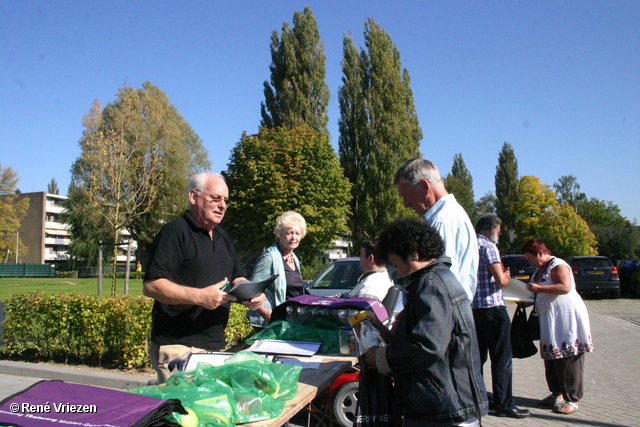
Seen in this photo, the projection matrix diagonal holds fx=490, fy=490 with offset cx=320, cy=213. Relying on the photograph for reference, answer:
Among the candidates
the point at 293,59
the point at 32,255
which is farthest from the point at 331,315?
the point at 32,255

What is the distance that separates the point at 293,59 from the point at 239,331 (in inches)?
1183

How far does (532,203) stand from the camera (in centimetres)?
5469

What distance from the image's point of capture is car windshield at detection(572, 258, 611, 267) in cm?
1909

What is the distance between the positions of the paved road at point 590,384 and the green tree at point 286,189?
18.6 meters

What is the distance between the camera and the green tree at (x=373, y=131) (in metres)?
33.7

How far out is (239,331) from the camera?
8.43m

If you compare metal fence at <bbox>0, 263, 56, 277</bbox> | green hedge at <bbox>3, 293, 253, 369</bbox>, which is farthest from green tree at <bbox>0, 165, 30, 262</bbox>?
green hedge at <bbox>3, 293, 253, 369</bbox>

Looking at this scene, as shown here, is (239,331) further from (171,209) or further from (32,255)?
(32,255)

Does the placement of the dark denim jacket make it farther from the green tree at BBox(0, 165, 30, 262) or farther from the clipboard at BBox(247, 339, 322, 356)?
the green tree at BBox(0, 165, 30, 262)

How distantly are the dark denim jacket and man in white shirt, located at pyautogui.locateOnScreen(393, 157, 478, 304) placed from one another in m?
0.37

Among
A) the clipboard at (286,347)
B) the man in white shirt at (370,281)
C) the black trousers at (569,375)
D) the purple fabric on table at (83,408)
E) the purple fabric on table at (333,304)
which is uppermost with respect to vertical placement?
the man in white shirt at (370,281)

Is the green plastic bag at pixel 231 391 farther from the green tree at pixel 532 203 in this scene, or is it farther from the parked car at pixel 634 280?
the green tree at pixel 532 203

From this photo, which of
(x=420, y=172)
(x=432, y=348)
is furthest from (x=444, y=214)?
(x=432, y=348)

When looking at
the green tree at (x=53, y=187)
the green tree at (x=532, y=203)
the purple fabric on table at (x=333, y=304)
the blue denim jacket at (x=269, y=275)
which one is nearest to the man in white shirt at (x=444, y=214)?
the purple fabric on table at (x=333, y=304)
